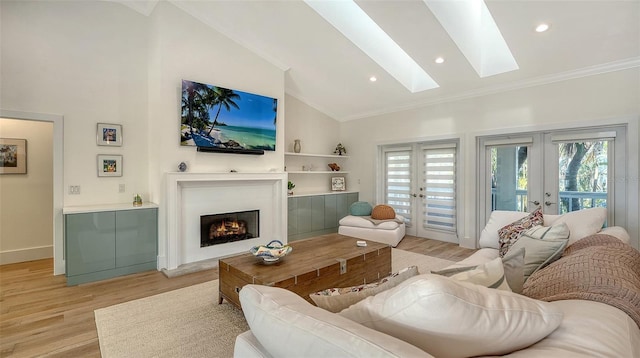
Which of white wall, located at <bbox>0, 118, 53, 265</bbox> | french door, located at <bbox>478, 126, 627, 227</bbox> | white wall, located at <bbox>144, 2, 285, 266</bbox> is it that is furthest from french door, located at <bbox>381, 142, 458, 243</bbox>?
white wall, located at <bbox>0, 118, 53, 265</bbox>

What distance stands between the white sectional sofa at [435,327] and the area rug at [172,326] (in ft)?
4.74

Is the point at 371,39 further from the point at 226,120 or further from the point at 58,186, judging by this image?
the point at 58,186

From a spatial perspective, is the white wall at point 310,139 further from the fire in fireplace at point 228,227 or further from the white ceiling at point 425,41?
the fire in fireplace at point 228,227

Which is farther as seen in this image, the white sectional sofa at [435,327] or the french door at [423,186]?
the french door at [423,186]

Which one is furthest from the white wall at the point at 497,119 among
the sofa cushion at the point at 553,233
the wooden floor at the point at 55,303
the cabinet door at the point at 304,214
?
the sofa cushion at the point at 553,233

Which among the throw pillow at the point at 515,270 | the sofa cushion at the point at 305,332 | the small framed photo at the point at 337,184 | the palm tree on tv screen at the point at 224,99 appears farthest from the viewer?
the small framed photo at the point at 337,184

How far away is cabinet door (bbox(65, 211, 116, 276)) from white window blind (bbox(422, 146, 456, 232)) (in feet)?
16.4

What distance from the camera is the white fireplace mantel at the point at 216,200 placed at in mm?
3701

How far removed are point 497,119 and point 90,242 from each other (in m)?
5.79

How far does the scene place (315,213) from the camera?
577 cm

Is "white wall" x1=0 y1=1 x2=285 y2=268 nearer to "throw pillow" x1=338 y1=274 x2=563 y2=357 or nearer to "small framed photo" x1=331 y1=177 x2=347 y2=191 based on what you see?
"small framed photo" x1=331 y1=177 x2=347 y2=191

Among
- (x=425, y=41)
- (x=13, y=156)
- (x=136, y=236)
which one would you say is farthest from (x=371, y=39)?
(x=13, y=156)

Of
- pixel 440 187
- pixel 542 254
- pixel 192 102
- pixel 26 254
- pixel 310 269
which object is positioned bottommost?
pixel 26 254

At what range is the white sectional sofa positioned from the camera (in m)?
0.73
